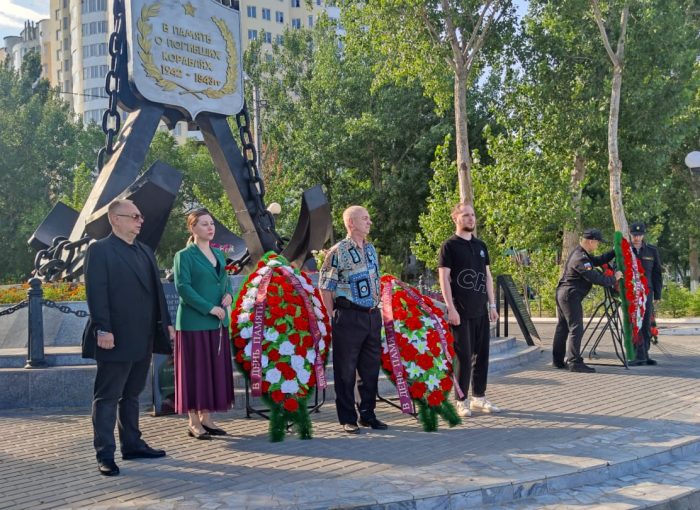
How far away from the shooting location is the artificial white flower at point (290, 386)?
656cm

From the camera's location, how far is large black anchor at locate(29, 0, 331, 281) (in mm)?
10000

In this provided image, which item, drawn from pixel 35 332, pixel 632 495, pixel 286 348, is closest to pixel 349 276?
pixel 286 348

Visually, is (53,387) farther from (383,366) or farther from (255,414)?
(383,366)

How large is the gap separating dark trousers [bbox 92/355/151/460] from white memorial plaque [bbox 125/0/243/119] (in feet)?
21.3

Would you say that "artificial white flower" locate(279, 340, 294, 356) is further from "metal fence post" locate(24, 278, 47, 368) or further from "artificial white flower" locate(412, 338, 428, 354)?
"metal fence post" locate(24, 278, 47, 368)

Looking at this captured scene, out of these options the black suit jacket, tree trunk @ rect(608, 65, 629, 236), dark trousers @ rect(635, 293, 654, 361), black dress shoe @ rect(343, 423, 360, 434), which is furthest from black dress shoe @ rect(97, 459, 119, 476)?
tree trunk @ rect(608, 65, 629, 236)

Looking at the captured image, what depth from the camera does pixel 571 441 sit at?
20.1 ft

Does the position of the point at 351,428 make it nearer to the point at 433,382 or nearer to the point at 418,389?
the point at 418,389

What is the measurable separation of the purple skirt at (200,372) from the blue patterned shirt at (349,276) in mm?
1037

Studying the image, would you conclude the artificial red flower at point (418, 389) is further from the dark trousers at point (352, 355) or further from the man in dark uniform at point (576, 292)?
the man in dark uniform at point (576, 292)

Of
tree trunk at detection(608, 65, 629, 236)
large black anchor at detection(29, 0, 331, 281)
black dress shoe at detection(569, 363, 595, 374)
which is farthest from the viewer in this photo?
tree trunk at detection(608, 65, 629, 236)

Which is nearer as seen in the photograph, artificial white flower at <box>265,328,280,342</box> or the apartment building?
artificial white flower at <box>265,328,280,342</box>

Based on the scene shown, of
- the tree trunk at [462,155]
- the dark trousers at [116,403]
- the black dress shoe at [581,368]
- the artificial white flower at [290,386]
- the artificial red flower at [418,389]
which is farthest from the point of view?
the tree trunk at [462,155]

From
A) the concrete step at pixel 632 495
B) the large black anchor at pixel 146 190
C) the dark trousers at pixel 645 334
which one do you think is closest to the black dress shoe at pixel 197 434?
the concrete step at pixel 632 495
